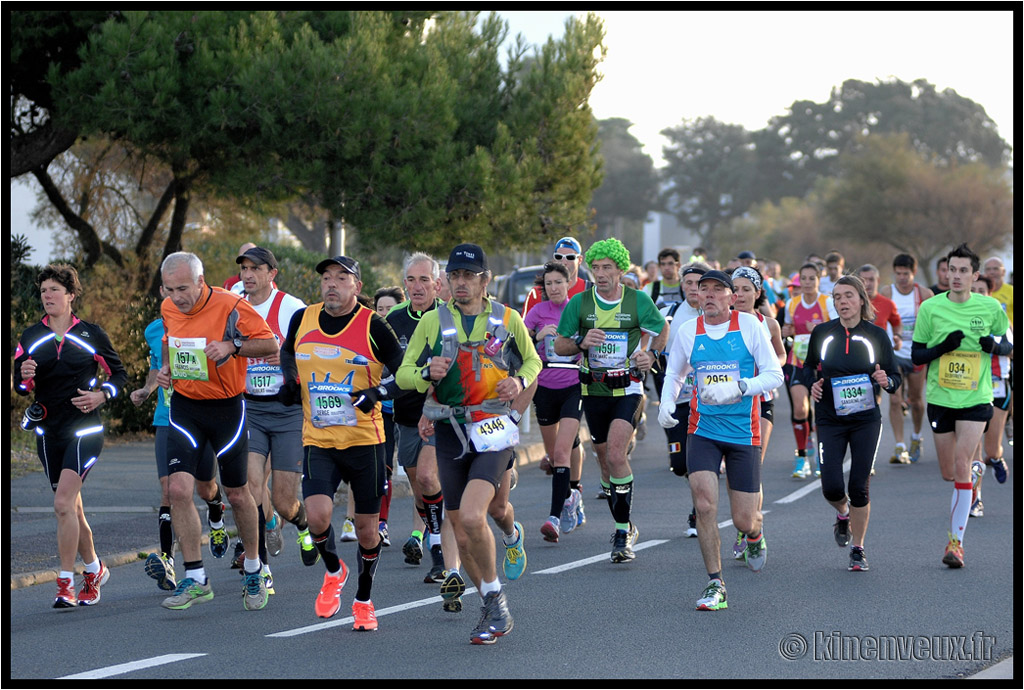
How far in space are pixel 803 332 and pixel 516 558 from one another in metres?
7.07

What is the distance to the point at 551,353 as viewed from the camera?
1080 centimetres

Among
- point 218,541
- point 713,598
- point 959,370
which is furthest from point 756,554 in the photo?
point 218,541

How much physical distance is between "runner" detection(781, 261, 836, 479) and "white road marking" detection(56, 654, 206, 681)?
27.9 ft

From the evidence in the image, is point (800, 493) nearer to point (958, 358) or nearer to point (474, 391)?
point (958, 358)

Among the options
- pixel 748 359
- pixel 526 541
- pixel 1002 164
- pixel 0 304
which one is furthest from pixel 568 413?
pixel 1002 164

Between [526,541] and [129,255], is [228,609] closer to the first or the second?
[526,541]

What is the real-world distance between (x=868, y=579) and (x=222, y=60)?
1170 centimetres

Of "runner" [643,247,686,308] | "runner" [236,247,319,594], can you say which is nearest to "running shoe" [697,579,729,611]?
"runner" [236,247,319,594]

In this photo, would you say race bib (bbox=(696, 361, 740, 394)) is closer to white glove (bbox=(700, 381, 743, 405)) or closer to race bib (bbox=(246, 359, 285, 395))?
white glove (bbox=(700, 381, 743, 405))

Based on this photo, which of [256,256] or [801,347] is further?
[801,347]

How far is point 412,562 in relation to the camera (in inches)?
383

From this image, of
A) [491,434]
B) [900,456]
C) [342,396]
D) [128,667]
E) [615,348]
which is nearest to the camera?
[128,667]

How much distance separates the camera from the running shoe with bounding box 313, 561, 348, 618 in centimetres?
773

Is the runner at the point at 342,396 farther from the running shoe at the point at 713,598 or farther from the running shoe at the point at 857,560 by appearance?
the running shoe at the point at 857,560
